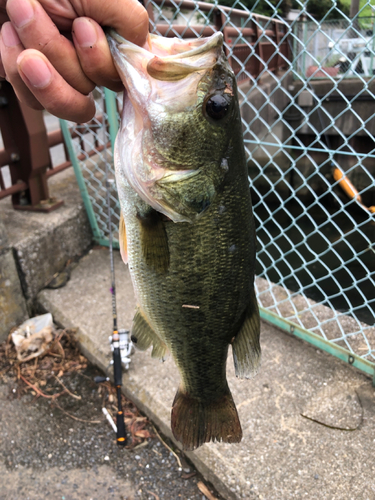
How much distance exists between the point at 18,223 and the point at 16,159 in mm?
576

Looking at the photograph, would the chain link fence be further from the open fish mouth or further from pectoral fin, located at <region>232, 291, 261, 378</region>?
the open fish mouth

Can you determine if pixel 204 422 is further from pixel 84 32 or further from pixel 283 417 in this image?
pixel 84 32

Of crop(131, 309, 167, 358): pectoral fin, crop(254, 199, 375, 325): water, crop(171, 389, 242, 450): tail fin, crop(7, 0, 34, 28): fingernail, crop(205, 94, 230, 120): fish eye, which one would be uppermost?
crop(7, 0, 34, 28): fingernail

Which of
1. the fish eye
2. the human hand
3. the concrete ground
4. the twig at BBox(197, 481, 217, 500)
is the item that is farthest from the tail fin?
the human hand

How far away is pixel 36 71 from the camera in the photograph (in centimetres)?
100

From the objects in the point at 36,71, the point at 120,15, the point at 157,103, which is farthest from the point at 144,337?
the point at 120,15

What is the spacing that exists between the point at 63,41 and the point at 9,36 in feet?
0.54

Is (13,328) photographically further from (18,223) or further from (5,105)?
(5,105)

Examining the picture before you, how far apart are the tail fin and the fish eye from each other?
1.06 metres

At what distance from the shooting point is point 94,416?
2.66m

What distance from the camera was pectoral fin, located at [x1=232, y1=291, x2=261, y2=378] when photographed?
1421 mm

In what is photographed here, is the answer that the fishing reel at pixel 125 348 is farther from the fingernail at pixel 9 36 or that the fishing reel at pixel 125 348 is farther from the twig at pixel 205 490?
the fingernail at pixel 9 36

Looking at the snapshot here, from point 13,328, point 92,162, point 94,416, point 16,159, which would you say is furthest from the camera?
point 92,162

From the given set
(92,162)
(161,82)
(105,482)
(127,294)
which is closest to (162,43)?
(161,82)
